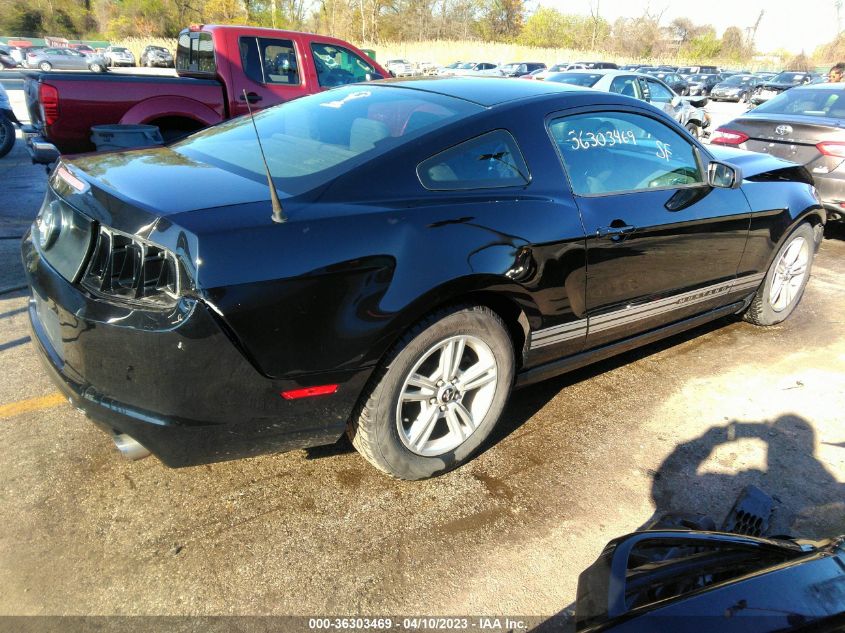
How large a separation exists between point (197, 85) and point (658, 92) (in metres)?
9.43

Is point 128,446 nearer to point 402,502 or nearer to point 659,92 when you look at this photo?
point 402,502

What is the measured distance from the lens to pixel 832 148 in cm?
634

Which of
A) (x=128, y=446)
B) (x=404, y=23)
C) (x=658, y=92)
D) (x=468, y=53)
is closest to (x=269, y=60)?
(x=128, y=446)

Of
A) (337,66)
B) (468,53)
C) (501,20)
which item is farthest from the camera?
(501,20)

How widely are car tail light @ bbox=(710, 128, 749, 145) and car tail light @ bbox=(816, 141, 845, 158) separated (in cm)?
82

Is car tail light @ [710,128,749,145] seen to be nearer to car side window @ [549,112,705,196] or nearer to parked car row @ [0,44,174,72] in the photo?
car side window @ [549,112,705,196]

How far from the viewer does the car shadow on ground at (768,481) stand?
2586 mm

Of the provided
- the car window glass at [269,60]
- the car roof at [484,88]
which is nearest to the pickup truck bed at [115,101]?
the car window glass at [269,60]

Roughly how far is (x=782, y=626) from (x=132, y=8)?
72224 millimetres

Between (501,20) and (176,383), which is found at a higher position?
(501,20)

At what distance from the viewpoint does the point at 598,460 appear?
2924 mm

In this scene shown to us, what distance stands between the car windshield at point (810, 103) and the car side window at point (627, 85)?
14.0 ft

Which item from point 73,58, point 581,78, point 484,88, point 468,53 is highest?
point 484,88

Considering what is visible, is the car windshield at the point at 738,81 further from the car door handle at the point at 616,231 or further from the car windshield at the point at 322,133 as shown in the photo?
the car windshield at the point at 322,133
